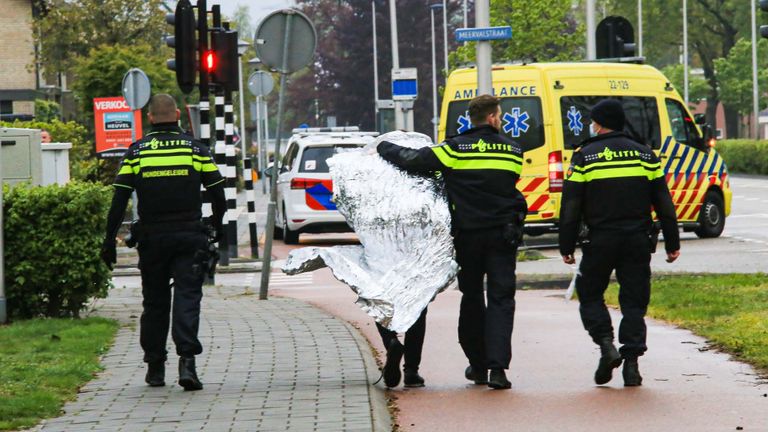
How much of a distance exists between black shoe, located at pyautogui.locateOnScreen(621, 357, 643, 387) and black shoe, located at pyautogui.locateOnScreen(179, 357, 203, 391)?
2.41 m

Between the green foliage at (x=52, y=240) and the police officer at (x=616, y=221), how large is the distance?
15.4 feet

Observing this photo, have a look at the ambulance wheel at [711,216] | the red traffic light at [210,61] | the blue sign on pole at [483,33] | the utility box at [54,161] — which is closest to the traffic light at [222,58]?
the red traffic light at [210,61]

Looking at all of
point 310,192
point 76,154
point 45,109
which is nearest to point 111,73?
point 76,154

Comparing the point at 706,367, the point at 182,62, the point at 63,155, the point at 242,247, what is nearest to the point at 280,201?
the point at 242,247

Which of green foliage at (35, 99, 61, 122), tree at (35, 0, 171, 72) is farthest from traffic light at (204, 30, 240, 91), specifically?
green foliage at (35, 99, 61, 122)

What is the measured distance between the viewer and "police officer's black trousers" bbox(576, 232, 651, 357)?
898 cm

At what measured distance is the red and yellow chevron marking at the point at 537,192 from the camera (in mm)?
21547

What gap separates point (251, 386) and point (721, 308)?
530 centimetres

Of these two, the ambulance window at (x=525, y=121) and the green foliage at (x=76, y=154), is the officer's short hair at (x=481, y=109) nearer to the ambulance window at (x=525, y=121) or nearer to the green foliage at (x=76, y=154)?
the ambulance window at (x=525, y=121)

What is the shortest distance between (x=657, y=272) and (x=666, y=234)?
813cm

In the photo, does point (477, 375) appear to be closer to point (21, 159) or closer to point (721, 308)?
point (721, 308)

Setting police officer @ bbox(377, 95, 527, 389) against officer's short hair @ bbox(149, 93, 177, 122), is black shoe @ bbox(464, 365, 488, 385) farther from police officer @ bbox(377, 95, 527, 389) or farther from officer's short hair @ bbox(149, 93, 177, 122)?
officer's short hair @ bbox(149, 93, 177, 122)

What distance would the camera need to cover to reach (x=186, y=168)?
9008 mm

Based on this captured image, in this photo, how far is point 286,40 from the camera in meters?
15.1
